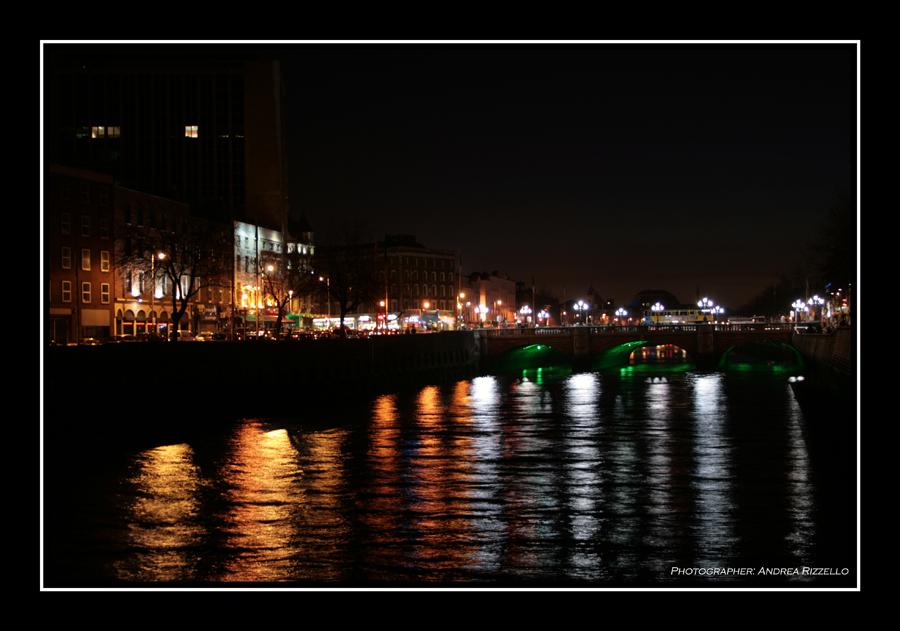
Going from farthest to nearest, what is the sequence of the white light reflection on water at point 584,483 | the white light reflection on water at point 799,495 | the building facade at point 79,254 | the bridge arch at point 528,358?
the bridge arch at point 528,358, the building facade at point 79,254, the white light reflection on water at point 799,495, the white light reflection on water at point 584,483

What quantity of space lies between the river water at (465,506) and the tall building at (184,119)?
9354cm

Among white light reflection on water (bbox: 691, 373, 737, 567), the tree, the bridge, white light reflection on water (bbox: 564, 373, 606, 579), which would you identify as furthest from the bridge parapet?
white light reflection on water (bbox: 691, 373, 737, 567)

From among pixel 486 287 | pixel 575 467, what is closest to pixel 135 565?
pixel 575 467

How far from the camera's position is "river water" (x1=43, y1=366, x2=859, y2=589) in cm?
1609

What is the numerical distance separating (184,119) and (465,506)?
401 feet

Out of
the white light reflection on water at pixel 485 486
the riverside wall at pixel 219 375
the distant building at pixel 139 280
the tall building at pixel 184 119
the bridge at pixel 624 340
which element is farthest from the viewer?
the tall building at pixel 184 119

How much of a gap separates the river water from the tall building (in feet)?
307

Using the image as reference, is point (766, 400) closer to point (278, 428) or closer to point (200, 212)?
point (278, 428)

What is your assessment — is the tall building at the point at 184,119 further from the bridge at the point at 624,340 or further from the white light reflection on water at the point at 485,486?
the white light reflection on water at the point at 485,486

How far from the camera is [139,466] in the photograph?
28.5m

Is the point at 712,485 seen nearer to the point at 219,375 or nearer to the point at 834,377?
the point at 834,377

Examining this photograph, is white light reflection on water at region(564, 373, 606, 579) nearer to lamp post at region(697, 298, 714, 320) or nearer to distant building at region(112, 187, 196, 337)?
distant building at region(112, 187, 196, 337)

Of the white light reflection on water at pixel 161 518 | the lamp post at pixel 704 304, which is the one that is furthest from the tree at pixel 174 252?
the lamp post at pixel 704 304

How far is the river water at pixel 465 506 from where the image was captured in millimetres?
16094
